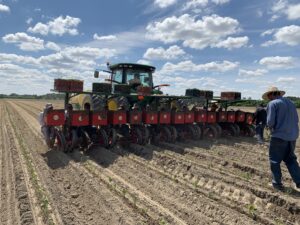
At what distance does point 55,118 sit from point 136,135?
245 centimetres

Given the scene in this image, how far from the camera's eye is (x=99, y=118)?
26.5ft

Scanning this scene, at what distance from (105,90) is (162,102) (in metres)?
3.02

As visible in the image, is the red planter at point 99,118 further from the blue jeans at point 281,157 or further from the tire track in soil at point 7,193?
the blue jeans at point 281,157

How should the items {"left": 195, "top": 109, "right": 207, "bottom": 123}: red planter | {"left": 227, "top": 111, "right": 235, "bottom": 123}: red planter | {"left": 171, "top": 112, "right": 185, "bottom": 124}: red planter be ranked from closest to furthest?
{"left": 171, "top": 112, "right": 185, "bottom": 124}: red planter → {"left": 195, "top": 109, "right": 207, "bottom": 123}: red planter → {"left": 227, "top": 111, "right": 235, "bottom": 123}: red planter

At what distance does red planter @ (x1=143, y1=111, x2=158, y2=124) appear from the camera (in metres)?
8.82

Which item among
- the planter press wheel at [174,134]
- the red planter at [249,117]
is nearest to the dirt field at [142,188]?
the planter press wheel at [174,134]

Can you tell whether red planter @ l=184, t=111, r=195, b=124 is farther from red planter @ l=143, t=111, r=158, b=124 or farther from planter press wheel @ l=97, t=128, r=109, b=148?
planter press wheel @ l=97, t=128, r=109, b=148

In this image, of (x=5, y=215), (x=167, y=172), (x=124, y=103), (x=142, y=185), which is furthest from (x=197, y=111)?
(x=5, y=215)

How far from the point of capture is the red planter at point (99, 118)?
315 inches

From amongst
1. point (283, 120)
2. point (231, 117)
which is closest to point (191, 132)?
point (231, 117)

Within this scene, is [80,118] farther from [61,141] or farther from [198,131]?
[198,131]

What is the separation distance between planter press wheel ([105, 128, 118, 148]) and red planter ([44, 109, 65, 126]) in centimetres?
130

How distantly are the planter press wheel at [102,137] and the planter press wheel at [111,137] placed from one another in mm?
84

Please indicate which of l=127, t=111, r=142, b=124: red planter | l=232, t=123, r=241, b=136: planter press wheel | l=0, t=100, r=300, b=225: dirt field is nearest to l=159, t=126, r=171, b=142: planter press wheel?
l=127, t=111, r=142, b=124: red planter
